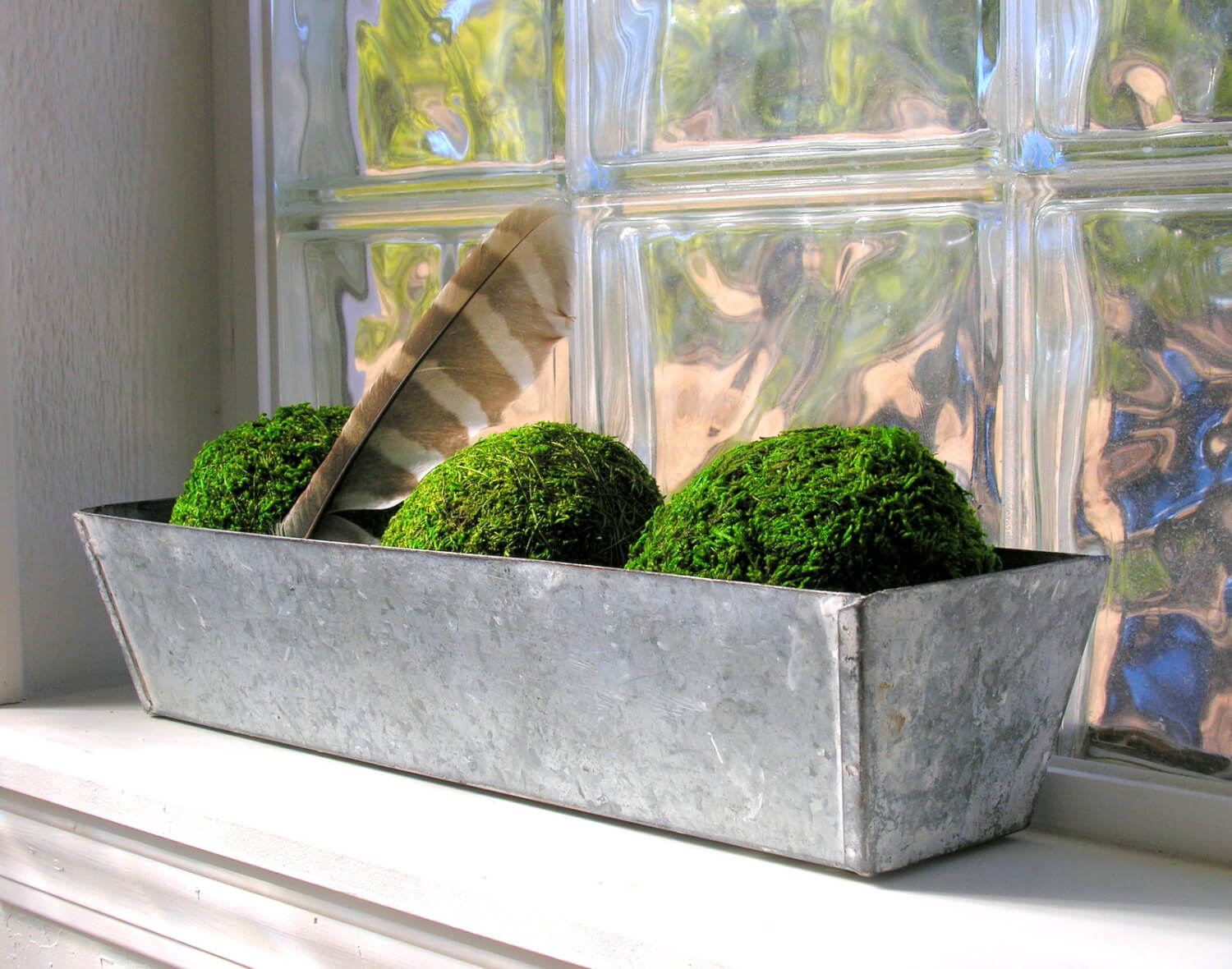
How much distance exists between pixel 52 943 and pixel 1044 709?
2.11 feet

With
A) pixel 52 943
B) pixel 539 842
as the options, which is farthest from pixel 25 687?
pixel 539 842

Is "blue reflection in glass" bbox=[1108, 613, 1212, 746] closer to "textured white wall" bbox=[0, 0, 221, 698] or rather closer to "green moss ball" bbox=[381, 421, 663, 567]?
"green moss ball" bbox=[381, 421, 663, 567]

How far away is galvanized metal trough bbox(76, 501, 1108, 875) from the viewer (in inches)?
21.4

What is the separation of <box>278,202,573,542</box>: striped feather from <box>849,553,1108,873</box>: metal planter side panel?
1.00ft

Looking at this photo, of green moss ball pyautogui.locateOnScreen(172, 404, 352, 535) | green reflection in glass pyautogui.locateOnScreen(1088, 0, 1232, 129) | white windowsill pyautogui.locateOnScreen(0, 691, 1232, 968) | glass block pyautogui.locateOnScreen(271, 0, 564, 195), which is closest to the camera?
white windowsill pyautogui.locateOnScreen(0, 691, 1232, 968)

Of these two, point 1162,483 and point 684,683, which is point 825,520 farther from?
point 1162,483

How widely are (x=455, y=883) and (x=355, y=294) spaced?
54cm

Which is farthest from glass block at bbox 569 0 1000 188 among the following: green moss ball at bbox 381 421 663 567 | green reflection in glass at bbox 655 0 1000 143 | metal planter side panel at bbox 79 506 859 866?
metal planter side panel at bbox 79 506 859 866

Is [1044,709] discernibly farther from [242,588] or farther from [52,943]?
[52,943]

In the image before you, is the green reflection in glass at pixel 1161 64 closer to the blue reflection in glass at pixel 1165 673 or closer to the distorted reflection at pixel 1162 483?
the distorted reflection at pixel 1162 483

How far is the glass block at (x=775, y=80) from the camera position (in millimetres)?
733

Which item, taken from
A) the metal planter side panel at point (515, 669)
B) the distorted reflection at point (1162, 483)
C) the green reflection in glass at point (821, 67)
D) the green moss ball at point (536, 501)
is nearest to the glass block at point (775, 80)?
the green reflection in glass at point (821, 67)

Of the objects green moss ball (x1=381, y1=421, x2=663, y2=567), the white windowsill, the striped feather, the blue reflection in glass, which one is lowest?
the white windowsill

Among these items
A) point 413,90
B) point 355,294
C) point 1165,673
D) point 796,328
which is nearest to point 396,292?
point 355,294
